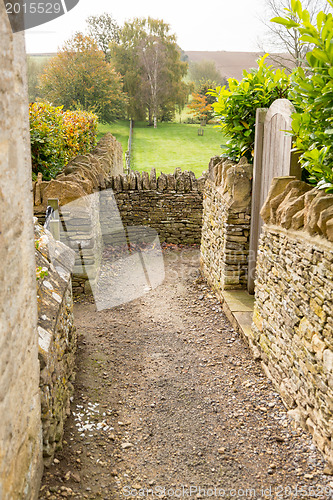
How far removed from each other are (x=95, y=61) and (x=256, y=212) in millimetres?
24816

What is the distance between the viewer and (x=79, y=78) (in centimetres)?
2611

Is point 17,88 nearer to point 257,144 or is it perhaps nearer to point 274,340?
point 274,340

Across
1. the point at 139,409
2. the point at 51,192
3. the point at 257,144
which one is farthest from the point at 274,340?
the point at 51,192

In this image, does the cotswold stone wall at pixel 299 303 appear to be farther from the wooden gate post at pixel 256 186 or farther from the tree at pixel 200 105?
the tree at pixel 200 105

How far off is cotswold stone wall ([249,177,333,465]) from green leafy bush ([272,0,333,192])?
0.31m

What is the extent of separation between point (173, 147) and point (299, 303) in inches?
1057

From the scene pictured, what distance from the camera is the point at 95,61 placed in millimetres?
26453

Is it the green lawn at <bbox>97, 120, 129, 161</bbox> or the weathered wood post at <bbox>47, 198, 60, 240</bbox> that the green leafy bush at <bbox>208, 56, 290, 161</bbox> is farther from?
the green lawn at <bbox>97, 120, 129, 161</bbox>

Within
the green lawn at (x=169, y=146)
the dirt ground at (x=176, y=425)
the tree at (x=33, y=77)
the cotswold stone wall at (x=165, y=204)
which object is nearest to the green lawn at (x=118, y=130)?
the green lawn at (x=169, y=146)

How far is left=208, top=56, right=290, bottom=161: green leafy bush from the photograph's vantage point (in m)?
5.28

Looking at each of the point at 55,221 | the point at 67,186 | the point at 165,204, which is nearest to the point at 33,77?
the point at 165,204

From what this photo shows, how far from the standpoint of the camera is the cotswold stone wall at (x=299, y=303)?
9.29ft

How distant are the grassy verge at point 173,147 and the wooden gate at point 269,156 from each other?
14206 mm

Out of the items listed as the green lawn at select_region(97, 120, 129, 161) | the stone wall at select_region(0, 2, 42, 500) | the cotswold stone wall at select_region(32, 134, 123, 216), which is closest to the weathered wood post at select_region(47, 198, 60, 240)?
the cotswold stone wall at select_region(32, 134, 123, 216)
